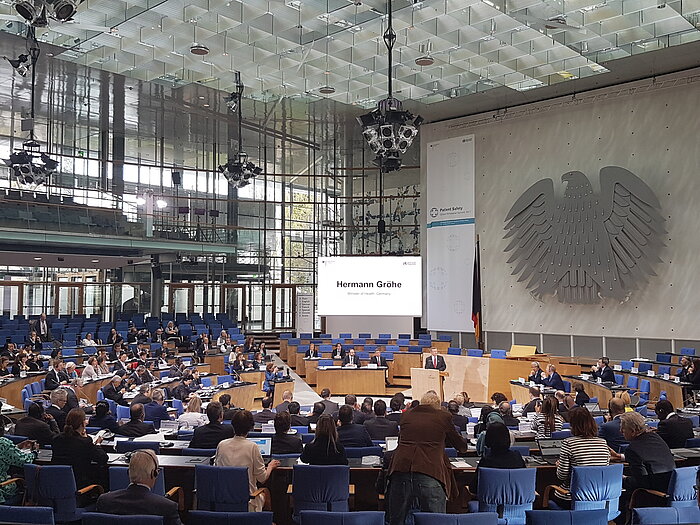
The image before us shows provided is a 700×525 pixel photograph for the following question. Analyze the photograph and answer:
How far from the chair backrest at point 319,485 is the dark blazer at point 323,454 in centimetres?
29

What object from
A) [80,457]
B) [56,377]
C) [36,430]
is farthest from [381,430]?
[56,377]

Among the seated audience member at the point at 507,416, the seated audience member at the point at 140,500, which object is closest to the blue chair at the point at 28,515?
the seated audience member at the point at 140,500

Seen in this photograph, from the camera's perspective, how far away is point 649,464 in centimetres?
523

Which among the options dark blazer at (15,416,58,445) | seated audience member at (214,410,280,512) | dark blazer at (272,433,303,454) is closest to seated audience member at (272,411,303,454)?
dark blazer at (272,433,303,454)

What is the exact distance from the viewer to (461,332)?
2045cm

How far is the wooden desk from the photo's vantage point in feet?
52.3

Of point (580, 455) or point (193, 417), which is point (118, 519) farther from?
point (193, 417)

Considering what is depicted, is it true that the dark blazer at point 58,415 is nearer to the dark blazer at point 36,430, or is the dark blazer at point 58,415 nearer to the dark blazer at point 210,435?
the dark blazer at point 36,430

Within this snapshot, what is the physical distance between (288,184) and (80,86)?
9816 millimetres

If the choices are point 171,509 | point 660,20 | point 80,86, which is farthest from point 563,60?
point 171,509

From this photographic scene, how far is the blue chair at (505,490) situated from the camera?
16.0 ft

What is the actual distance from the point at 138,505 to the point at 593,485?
321 centimetres

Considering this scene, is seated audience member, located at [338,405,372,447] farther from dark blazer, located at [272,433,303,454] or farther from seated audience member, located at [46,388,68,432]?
seated audience member, located at [46,388,68,432]

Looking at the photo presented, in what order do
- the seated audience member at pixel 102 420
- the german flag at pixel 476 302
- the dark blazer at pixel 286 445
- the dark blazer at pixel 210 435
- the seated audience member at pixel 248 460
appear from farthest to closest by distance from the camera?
the german flag at pixel 476 302 → the seated audience member at pixel 102 420 → the dark blazer at pixel 210 435 → the dark blazer at pixel 286 445 → the seated audience member at pixel 248 460
